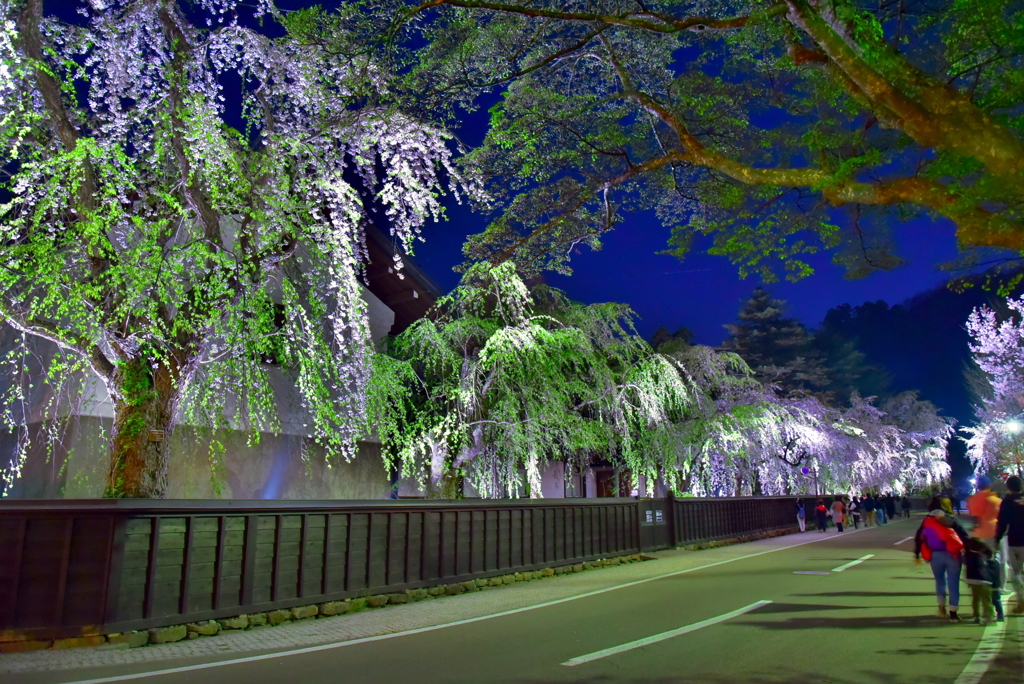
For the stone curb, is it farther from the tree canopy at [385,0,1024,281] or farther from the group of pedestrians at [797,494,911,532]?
the group of pedestrians at [797,494,911,532]

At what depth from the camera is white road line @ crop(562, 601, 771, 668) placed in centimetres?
609

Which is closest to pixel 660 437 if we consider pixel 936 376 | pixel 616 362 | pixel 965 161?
pixel 616 362

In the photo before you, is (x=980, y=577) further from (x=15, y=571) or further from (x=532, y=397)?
(x=15, y=571)

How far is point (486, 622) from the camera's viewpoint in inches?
324

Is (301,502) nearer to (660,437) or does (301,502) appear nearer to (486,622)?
(486,622)

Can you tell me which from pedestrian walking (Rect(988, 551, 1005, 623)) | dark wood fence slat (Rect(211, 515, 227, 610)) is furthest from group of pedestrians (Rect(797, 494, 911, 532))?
dark wood fence slat (Rect(211, 515, 227, 610))

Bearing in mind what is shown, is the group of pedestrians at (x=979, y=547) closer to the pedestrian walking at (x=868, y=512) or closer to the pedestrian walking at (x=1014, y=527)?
the pedestrian walking at (x=1014, y=527)

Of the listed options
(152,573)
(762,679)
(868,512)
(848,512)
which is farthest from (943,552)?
(868,512)

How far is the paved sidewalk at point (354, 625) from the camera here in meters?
6.25

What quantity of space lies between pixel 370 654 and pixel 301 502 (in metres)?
3.10

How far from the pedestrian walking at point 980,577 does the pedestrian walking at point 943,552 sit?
14cm

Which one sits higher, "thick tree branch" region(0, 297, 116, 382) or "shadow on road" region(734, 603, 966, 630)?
"thick tree branch" region(0, 297, 116, 382)

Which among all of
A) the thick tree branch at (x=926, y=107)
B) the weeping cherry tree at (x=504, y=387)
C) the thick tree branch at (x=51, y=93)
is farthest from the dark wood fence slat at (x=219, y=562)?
the thick tree branch at (x=926, y=107)

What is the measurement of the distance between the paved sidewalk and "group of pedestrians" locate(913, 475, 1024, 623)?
523 centimetres
